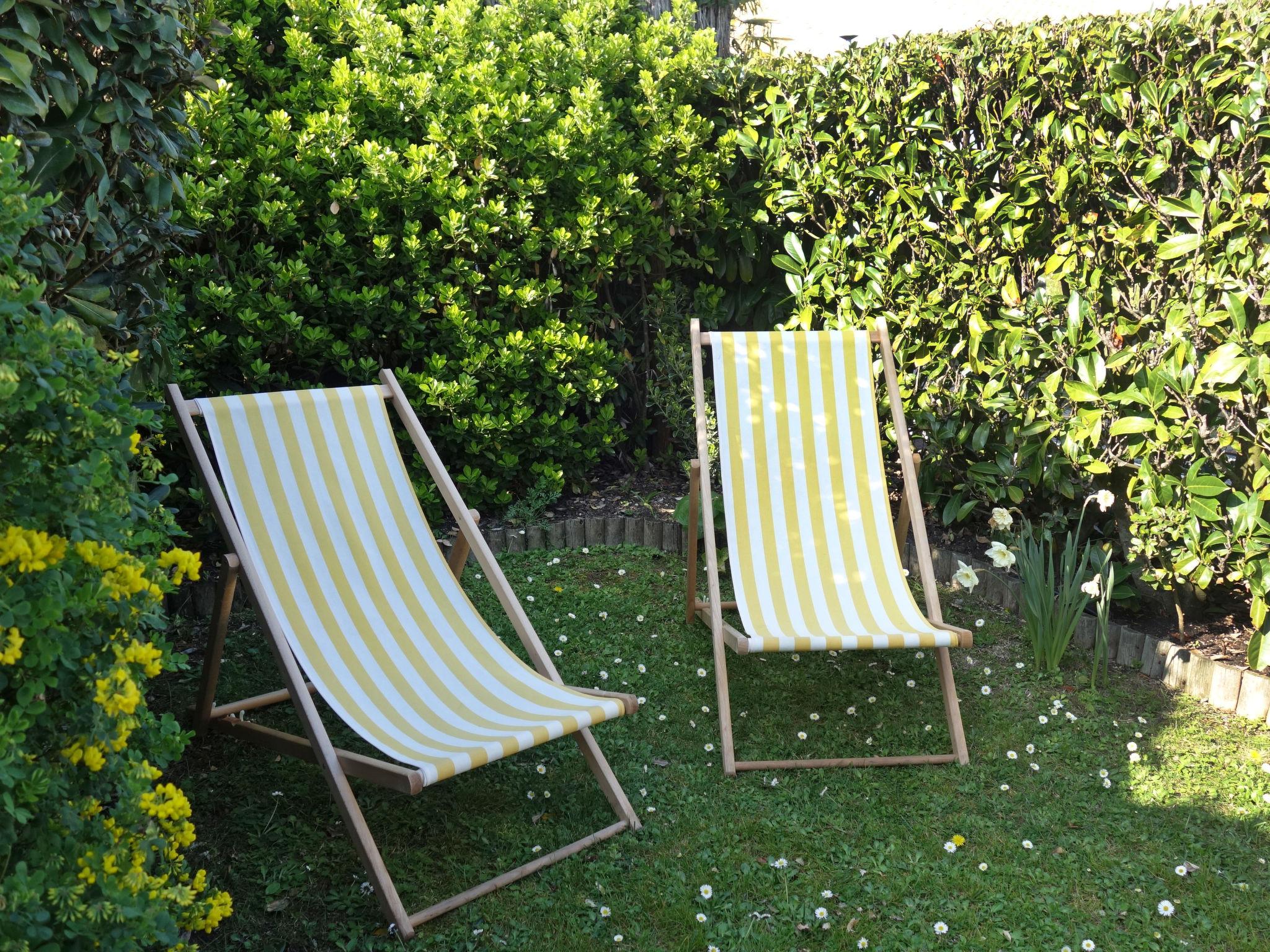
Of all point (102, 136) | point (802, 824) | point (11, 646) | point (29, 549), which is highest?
point (102, 136)

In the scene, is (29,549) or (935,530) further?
(935,530)

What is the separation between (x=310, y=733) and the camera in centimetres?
251

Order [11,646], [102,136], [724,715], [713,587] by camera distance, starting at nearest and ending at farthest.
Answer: [11,646] < [102,136] < [724,715] < [713,587]

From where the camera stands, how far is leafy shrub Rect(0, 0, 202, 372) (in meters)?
2.10

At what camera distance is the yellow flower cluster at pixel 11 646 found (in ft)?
4.79

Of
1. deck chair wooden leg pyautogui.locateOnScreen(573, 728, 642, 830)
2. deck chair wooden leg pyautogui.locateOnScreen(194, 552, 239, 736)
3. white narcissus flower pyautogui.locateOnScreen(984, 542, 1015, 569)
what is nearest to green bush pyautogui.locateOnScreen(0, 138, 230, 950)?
deck chair wooden leg pyautogui.locateOnScreen(194, 552, 239, 736)

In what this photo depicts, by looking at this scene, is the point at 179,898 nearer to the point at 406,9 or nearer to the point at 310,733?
the point at 310,733

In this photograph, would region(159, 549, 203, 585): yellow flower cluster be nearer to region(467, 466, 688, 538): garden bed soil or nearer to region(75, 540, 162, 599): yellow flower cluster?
region(75, 540, 162, 599): yellow flower cluster

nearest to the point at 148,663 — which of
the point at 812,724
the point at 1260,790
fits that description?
the point at 812,724

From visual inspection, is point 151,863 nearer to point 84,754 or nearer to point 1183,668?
point 84,754

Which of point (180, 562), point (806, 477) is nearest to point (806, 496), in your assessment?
point (806, 477)

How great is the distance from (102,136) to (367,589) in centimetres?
132

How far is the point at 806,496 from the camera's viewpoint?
3.70m

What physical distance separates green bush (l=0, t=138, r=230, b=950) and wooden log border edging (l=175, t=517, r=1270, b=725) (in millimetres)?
2337
